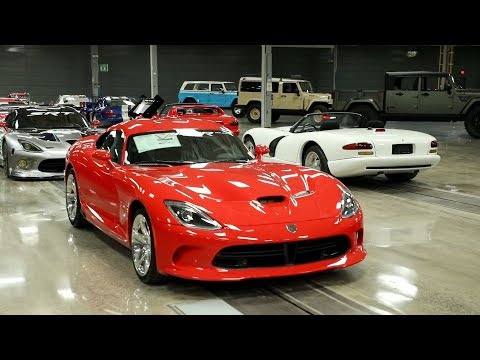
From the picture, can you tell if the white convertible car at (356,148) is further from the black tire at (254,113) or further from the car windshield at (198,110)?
the black tire at (254,113)

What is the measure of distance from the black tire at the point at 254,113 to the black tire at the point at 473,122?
28.5 feet

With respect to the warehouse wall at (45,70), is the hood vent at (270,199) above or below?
below

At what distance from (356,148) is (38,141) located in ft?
17.5

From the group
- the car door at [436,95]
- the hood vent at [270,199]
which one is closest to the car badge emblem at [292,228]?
the hood vent at [270,199]

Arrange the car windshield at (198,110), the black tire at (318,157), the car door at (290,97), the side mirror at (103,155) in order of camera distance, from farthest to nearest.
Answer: the car door at (290,97) < the car windshield at (198,110) < the black tire at (318,157) < the side mirror at (103,155)

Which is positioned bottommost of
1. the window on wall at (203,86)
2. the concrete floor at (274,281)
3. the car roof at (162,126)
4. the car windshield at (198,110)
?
the concrete floor at (274,281)

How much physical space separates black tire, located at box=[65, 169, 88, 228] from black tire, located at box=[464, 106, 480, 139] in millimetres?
14642

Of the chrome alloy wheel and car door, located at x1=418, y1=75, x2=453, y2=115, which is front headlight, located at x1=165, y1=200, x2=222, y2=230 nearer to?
the chrome alloy wheel

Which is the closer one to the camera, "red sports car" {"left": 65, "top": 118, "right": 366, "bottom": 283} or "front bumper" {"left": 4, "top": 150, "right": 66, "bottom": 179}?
"red sports car" {"left": 65, "top": 118, "right": 366, "bottom": 283}

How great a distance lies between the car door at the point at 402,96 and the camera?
1880 centimetres

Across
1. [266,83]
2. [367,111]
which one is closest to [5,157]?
[266,83]

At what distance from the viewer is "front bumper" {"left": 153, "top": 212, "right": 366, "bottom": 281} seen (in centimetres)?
441

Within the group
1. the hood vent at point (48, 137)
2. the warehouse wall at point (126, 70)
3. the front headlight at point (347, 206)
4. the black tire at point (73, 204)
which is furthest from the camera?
the warehouse wall at point (126, 70)

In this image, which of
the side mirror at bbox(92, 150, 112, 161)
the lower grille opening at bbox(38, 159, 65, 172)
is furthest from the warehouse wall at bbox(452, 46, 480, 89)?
the side mirror at bbox(92, 150, 112, 161)
